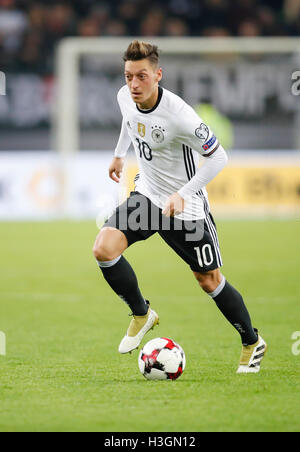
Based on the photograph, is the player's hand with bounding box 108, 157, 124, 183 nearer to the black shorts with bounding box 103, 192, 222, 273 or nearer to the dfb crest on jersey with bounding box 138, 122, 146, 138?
the black shorts with bounding box 103, 192, 222, 273

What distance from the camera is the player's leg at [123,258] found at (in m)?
5.57

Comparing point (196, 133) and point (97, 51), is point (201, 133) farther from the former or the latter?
point (97, 51)

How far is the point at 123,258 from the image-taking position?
18.9 ft

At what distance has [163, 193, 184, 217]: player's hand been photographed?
5340 mm

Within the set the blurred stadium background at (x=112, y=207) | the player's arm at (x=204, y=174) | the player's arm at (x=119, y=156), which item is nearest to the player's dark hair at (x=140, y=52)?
the player's arm at (x=204, y=174)

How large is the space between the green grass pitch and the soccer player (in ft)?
1.51

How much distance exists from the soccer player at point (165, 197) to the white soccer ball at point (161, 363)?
438 mm

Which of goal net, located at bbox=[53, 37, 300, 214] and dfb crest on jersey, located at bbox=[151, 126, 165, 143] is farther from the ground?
goal net, located at bbox=[53, 37, 300, 214]

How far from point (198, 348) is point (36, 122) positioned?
14163 mm

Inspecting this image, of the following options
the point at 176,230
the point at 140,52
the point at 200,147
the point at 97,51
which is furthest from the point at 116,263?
the point at 97,51

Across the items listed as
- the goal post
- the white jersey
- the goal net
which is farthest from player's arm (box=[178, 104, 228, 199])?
the goal net

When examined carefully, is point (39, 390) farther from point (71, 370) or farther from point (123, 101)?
point (123, 101)

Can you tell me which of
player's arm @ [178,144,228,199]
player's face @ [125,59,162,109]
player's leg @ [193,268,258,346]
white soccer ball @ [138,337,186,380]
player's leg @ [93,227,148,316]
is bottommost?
white soccer ball @ [138,337,186,380]
